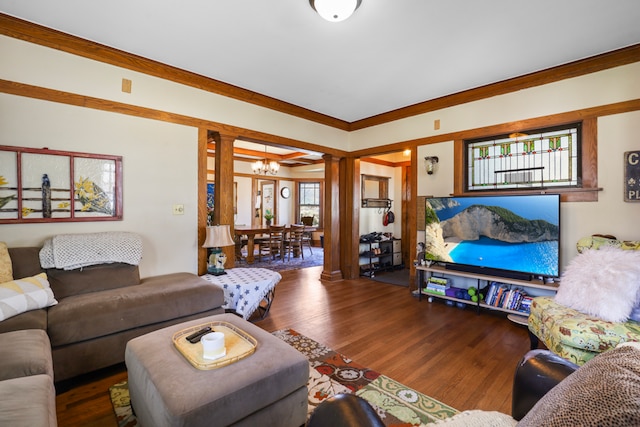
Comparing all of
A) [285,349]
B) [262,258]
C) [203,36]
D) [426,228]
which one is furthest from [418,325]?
[262,258]

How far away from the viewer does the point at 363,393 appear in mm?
1947

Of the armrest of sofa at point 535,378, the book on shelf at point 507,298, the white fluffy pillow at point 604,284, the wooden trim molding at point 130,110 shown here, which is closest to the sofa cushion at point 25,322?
the wooden trim molding at point 130,110

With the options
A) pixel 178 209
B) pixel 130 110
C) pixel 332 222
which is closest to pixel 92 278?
pixel 178 209

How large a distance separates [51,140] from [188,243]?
1598 mm

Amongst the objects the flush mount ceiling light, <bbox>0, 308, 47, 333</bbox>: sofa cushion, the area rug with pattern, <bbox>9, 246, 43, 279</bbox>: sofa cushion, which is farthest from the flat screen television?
<bbox>9, 246, 43, 279</bbox>: sofa cushion

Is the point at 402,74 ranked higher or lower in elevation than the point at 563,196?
higher

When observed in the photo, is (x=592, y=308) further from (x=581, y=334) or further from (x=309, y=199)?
(x=309, y=199)

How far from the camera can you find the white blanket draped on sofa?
7.99ft

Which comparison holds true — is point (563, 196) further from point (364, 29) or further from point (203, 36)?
point (203, 36)

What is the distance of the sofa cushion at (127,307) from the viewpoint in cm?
199

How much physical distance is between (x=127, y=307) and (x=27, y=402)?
1.17m

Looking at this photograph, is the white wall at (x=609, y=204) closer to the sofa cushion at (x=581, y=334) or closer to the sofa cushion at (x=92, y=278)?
the sofa cushion at (x=581, y=334)

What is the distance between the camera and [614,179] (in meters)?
2.84

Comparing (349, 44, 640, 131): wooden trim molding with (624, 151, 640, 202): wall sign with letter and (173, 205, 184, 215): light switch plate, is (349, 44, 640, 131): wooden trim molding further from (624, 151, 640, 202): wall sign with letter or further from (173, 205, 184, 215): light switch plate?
(173, 205, 184, 215): light switch plate
